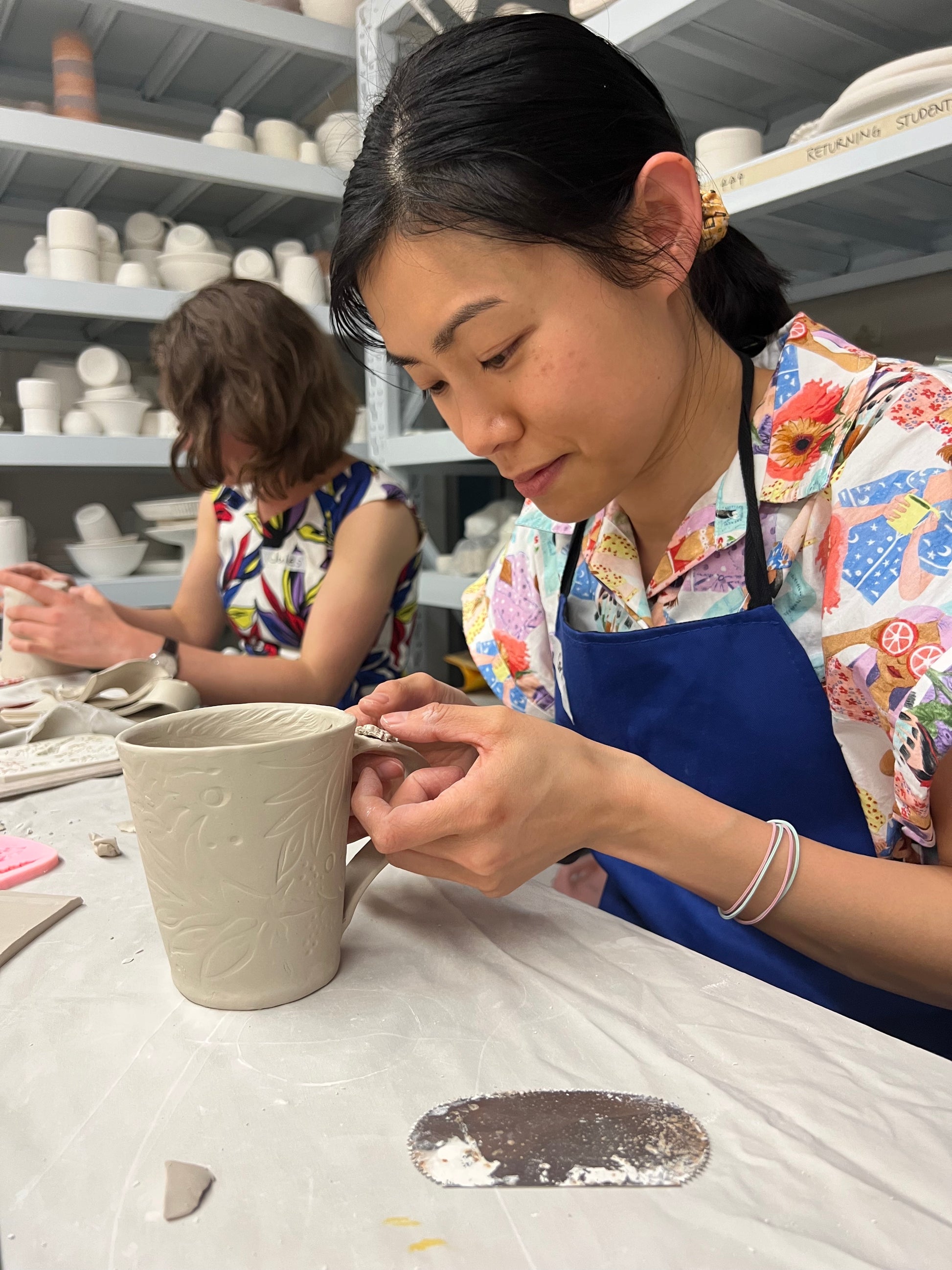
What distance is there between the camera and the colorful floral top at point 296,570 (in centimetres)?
167

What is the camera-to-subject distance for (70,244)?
225 cm

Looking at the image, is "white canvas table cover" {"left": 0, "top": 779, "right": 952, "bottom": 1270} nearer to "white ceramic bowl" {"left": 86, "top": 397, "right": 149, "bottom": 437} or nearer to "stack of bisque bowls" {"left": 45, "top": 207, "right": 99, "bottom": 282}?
"white ceramic bowl" {"left": 86, "top": 397, "right": 149, "bottom": 437}

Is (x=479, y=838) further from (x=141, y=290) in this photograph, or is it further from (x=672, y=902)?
(x=141, y=290)

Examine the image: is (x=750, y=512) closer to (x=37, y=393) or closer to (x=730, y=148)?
(x=730, y=148)

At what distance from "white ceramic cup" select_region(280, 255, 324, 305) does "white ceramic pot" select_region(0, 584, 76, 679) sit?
150 centimetres

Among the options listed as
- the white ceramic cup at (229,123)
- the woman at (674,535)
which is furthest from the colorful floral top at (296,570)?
the white ceramic cup at (229,123)

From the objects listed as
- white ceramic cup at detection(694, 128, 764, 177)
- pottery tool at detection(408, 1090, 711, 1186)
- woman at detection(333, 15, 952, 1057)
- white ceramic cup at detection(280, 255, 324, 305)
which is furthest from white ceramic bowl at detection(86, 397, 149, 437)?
pottery tool at detection(408, 1090, 711, 1186)

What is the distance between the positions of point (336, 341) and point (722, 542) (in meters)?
1.52

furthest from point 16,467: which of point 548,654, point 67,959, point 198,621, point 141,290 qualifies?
point 67,959

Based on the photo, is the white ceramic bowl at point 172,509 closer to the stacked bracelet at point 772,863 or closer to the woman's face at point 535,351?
the woman's face at point 535,351

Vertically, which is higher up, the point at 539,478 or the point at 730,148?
the point at 730,148

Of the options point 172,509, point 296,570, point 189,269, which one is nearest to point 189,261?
point 189,269

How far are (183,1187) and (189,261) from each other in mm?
2437

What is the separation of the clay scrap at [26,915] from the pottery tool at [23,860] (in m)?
0.04
